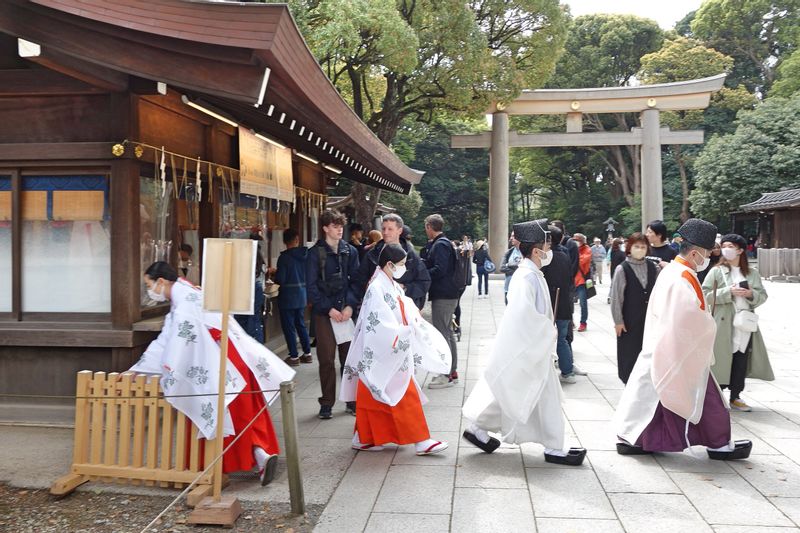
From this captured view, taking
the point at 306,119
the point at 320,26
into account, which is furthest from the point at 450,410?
the point at 320,26

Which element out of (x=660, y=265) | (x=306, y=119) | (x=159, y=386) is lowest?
(x=159, y=386)

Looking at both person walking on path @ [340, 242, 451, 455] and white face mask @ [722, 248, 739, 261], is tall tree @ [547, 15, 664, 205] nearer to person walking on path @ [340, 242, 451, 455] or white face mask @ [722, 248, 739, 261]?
white face mask @ [722, 248, 739, 261]

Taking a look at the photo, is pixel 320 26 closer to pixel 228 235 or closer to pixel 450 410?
pixel 228 235

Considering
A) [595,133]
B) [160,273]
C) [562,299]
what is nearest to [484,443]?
[160,273]

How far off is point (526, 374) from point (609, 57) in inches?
1411

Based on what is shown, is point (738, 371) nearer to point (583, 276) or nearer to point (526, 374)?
point (526, 374)

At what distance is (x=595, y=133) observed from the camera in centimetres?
2688

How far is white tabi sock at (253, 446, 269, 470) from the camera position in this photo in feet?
15.0

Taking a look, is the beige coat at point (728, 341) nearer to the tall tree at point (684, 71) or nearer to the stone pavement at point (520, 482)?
the stone pavement at point (520, 482)

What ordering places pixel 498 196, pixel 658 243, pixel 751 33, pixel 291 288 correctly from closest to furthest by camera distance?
pixel 658 243 < pixel 291 288 < pixel 498 196 < pixel 751 33

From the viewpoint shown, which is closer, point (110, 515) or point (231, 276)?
point (231, 276)

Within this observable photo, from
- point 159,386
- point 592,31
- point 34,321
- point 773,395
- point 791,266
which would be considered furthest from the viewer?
point 592,31

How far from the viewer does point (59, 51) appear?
4.89 meters

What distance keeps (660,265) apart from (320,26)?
10.7 metres
